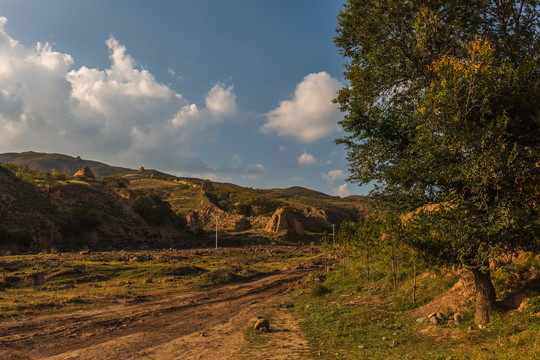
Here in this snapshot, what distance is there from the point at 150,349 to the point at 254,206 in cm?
11506

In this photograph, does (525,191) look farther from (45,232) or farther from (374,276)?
(45,232)

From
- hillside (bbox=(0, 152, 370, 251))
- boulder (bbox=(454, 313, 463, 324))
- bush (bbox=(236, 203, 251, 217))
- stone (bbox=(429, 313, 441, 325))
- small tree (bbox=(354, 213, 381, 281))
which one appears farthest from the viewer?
bush (bbox=(236, 203, 251, 217))

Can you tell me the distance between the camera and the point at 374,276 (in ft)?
82.9

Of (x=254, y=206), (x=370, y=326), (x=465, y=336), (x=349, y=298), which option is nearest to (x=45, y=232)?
(x=349, y=298)

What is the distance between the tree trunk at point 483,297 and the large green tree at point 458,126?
36 millimetres

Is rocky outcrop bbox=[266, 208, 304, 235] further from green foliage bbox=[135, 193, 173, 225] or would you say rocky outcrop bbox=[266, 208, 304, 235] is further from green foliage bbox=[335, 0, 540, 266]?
green foliage bbox=[335, 0, 540, 266]

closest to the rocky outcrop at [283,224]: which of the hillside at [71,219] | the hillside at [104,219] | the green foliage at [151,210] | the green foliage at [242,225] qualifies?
the hillside at [104,219]

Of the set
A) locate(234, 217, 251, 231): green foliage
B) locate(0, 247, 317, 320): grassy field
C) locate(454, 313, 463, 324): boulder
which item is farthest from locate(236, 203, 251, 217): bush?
locate(454, 313, 463, 324): boulder

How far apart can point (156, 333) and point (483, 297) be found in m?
13.8

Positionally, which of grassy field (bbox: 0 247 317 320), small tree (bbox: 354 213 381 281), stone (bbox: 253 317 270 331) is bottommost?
grassy field (bbox: 0 247 317 320)

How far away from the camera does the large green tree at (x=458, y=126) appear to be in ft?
31.2

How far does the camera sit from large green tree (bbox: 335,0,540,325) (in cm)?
952

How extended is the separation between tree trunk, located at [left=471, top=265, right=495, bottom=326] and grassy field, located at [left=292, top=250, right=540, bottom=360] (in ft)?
0.97

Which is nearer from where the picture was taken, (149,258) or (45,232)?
(149,258)
